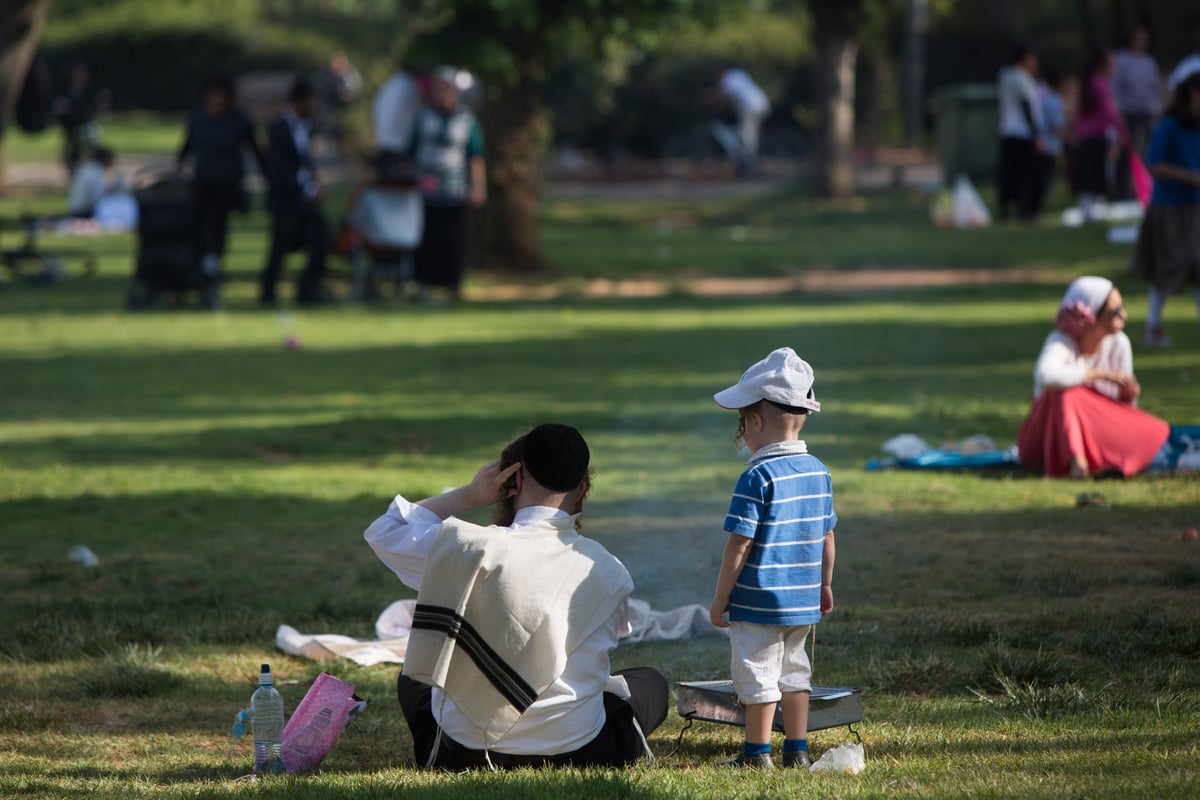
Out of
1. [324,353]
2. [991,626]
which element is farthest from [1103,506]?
[324,353]

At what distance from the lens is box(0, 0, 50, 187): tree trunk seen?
2578cm

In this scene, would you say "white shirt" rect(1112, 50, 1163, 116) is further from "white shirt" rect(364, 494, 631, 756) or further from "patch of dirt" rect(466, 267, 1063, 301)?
"white shirt" rect(364, 494, 631, 756)

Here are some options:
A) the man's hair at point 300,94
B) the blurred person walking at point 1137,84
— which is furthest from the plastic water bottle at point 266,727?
the blurred person walking at point 1137,84

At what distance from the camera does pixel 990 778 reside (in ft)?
14.2

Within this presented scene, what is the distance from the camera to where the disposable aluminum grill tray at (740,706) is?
15.6ft

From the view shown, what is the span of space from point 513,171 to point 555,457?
593 inches

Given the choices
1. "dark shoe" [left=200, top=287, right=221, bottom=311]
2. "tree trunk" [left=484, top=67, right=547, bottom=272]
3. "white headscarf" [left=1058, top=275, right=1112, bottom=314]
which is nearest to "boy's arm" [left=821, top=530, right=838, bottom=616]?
"white headscarf" [left=1058, top=275, right=1112, bottom=314]

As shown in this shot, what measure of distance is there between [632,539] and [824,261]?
12941mm

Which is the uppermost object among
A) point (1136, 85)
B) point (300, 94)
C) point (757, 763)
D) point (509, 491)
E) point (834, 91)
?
point (834, 91)

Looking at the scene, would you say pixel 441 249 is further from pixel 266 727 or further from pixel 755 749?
pixel 755 749

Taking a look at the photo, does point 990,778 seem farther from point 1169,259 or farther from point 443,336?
point 443,336

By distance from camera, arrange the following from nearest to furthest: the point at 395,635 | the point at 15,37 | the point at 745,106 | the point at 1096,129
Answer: the point at 395,635, the point at 1096,129, the point at 15,37, the point at 745,106

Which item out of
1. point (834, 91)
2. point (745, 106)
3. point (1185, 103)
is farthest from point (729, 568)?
point (745, 106)

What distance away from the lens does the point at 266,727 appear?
4762 mm
